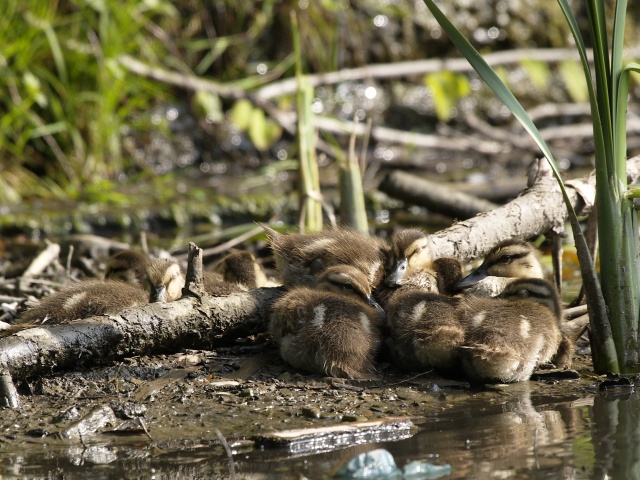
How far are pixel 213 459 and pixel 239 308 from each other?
1.31 m

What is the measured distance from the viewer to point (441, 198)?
290 inches

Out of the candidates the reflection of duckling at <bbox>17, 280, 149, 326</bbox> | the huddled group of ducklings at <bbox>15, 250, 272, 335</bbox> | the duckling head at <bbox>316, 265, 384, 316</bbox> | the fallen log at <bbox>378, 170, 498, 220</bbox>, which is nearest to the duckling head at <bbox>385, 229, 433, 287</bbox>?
the duckling head at <bbox>316, 265, 384, 316</bbox>

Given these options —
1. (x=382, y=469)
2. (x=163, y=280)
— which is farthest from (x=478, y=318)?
(x=163, y=280)

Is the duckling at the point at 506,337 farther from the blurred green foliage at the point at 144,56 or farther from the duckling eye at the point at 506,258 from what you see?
the blurred green foliage at the point at 144,56

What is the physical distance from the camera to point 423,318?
3723 mm

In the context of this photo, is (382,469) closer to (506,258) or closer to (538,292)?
(538,292)

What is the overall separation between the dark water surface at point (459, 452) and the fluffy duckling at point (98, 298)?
958 mm

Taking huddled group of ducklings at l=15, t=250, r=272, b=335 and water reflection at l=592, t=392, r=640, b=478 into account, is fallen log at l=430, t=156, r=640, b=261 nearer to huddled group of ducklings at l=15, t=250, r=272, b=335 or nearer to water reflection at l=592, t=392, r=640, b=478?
huddled group of ducklings at l=15, t=250, r=272, b=335

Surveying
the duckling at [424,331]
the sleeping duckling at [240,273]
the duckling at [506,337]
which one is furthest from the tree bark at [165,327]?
the duckling at [506,337]

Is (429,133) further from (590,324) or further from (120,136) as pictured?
(590,324)

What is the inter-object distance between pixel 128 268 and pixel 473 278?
6.06 feet

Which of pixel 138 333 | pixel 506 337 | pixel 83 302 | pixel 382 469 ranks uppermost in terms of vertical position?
pixel 83 302

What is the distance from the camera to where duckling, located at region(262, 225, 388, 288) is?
438 centimetres

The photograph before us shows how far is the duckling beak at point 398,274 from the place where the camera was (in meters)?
4.24
